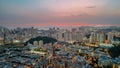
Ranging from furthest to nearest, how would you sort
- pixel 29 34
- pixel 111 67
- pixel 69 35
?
pixel 29 34, pixel 69 35, pixel 111 67

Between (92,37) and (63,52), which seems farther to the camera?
(92,37)

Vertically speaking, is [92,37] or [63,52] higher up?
[92,37]

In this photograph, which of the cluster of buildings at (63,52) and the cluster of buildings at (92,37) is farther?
the cluster of buildings at (92,37)

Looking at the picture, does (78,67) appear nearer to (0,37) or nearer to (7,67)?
(7,67)

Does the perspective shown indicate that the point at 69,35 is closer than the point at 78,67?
No

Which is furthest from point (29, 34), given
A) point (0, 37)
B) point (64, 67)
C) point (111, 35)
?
point (64, 67)

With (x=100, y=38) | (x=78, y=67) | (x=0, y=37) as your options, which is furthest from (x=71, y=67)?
(x=0, y=37)

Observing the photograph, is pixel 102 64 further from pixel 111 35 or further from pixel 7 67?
pixel 111 35

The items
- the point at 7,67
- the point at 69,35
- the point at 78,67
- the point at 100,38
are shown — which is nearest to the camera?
the point at 78,67

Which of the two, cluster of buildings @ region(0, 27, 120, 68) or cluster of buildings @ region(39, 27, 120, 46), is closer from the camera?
cluster of buildings @ region(0, 27, 120, 68)
